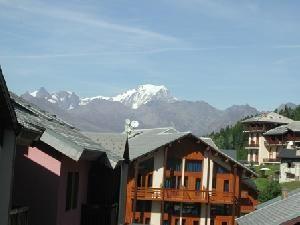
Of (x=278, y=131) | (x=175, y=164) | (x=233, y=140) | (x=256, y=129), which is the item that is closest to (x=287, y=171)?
(x=278, y=131)

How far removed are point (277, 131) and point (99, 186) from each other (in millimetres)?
101364

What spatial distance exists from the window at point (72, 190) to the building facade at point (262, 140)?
10473 centimetres

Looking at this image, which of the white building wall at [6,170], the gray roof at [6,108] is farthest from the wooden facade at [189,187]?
the gray roof at [6,108]

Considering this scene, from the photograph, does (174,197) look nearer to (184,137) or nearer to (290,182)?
(184,137)

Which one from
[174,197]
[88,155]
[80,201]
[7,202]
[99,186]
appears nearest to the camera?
[7,202]

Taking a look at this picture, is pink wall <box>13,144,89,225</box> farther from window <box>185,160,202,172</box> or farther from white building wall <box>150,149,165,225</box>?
window <box>185,160,202,172</box>

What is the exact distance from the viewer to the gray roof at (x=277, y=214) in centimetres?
2506

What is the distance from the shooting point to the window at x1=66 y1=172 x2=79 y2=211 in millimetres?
14695

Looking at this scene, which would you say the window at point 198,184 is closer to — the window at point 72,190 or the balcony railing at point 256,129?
the window at point 72,190

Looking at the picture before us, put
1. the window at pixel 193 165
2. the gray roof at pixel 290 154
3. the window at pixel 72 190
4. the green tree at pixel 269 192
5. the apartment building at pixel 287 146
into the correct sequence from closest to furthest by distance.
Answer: the window at pixel 72 190 → the window at pixel 193 165 → the green tree at pixel 269 192 → the apartment building at pixel 287 146 → the gray roof at pixel 290 154

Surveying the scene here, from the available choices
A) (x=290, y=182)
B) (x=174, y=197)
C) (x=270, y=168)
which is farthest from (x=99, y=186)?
(x=270, y=168)

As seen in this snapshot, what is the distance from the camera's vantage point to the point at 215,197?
51.5m

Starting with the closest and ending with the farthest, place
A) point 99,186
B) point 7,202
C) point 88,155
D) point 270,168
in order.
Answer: point 7,202
point 88,155
point 99,186
point 270,168

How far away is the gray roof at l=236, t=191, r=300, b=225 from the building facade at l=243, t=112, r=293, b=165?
87796 millimetres
